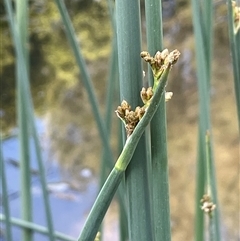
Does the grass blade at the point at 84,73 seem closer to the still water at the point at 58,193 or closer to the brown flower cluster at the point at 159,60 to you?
the brown flower cluster at the point at 159,60

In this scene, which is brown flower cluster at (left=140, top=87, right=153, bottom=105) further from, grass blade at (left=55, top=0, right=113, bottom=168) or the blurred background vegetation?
the blurred background vegetation

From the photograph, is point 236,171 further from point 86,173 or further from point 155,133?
point 155,133

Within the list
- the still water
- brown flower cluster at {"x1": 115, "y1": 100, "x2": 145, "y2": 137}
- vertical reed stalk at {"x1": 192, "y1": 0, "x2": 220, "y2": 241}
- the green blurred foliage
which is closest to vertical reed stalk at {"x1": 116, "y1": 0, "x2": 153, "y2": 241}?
brown flower cluster at {"x1": 115, "y1": 100, "x2": 145, "y2": 137}

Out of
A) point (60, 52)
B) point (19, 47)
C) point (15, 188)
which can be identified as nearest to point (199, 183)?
point (19, 47)

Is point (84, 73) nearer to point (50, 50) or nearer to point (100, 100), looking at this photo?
point (100, 100)

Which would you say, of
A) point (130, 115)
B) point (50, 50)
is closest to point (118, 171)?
point (130, 115)

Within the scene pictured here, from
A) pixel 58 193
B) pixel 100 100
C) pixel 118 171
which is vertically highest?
pixel 118 171

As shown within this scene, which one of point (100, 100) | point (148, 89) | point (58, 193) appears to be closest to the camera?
point (148, 89)
